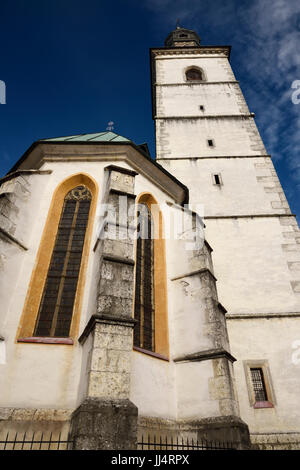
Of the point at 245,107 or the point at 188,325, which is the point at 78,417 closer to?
the point at 188,325

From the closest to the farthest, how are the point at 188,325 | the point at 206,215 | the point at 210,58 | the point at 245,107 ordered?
1. the point at 188,325
2. the point at 206,215
3. the point at 245,107
4. the point at 210,58

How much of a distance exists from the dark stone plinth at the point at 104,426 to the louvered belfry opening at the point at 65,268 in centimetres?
200

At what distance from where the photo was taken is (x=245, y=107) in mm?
16750

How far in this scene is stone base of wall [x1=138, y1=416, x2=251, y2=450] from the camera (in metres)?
5.51

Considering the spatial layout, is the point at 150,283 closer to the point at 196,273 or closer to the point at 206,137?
the point at 196,273

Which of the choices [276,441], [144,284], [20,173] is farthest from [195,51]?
[276,441]

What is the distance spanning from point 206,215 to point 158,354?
644 cm

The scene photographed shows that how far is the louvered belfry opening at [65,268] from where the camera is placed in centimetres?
619

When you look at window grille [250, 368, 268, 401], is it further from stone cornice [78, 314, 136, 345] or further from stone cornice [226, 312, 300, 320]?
stone cornice [78, 314, 136, 345]

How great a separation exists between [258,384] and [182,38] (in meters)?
28.1

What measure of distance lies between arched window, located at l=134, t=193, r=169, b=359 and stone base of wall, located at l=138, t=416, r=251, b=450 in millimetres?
1251

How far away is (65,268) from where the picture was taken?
693cm

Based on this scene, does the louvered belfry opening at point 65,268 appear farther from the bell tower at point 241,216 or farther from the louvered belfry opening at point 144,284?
the bell tower at point 241,216

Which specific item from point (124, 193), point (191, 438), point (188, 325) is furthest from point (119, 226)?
point (191, 438)
